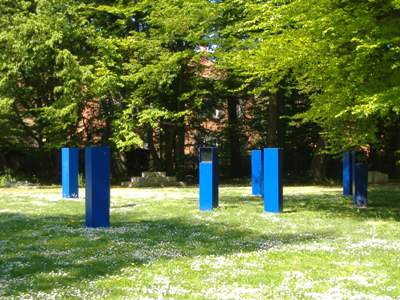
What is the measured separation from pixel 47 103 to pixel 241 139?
46.0 feet

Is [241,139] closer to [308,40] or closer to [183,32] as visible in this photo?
[183,32]

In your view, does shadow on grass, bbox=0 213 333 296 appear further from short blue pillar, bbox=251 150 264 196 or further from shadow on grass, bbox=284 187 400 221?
short blue pillar, bbox=251 150 264 196

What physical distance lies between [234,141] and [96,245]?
29133 millimetres

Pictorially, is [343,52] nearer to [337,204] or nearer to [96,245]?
[337,204]

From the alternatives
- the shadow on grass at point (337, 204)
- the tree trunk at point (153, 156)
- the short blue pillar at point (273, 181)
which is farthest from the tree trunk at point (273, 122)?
the short blue pillar at point (273, 181)

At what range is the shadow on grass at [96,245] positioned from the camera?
811 centimetres

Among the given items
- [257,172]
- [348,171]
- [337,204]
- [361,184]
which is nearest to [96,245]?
[361,184]

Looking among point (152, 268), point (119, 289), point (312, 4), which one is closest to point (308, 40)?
point (312, 4)

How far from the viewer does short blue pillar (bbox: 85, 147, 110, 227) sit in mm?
13352

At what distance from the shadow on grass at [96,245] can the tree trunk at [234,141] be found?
80.4ft

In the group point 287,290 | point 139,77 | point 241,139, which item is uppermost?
point 139,77

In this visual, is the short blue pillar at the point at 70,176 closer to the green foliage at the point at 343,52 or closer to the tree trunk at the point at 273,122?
the green foliage at the point at 343,52

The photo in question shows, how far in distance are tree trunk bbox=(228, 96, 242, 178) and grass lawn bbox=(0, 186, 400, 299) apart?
21.9 m

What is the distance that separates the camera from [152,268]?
8523 millimetres
